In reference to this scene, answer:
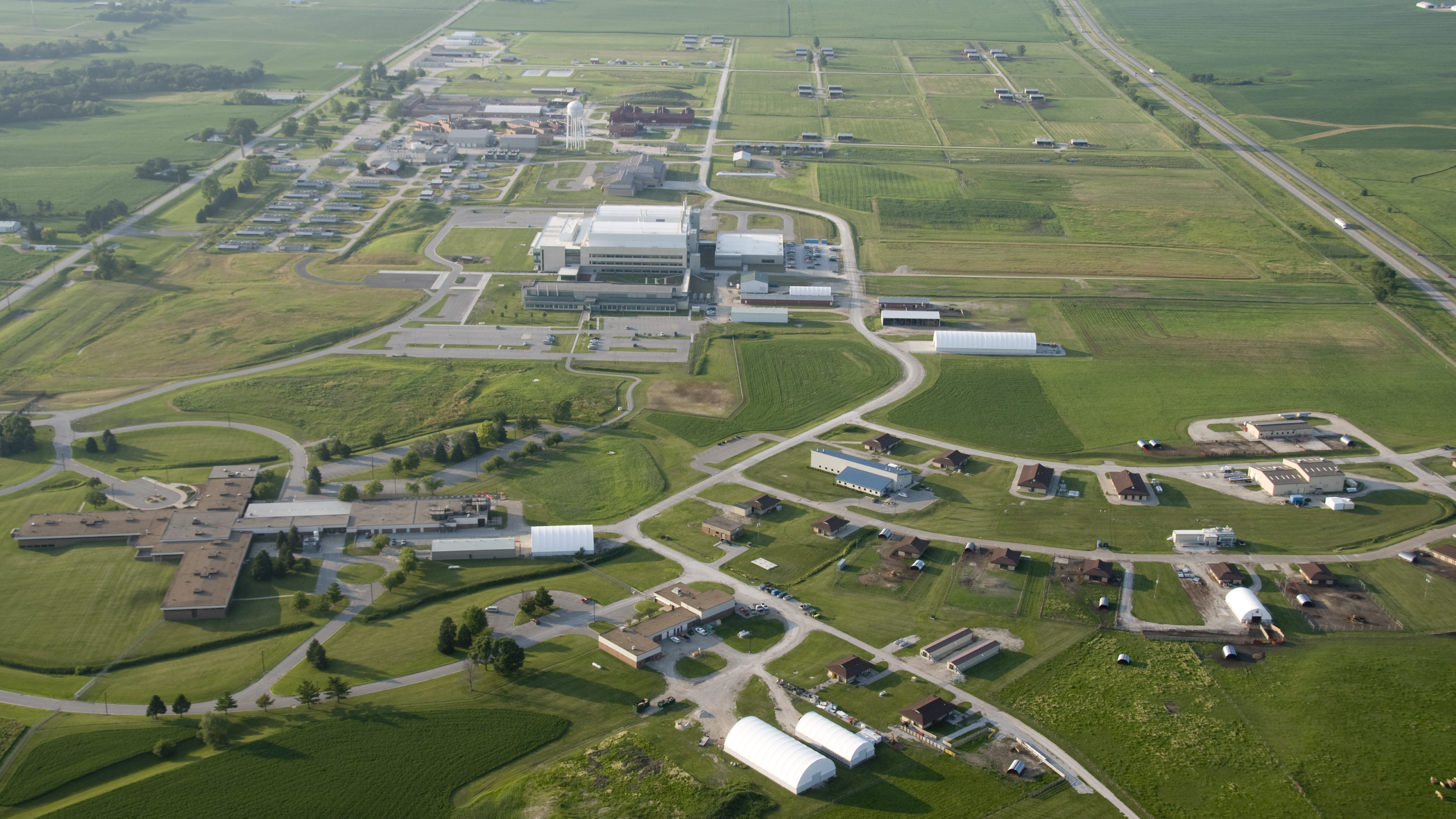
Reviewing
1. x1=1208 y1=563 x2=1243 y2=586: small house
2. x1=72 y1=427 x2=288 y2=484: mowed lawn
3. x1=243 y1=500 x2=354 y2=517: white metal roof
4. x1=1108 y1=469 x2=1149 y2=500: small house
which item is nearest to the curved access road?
x1=1108 y1=469 x2=1149 y2=500: small house

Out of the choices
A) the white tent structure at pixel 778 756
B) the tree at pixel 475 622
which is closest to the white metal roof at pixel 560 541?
the tree at pixel 475 622

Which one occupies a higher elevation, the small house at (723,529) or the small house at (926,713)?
the small house at (723,529)

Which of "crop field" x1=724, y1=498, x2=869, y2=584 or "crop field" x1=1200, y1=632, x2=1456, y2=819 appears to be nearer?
"crop field" x1=1200, y1=632, x2=1456, y2=819

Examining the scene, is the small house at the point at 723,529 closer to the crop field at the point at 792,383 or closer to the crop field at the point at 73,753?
the crop field at the point at 792,383

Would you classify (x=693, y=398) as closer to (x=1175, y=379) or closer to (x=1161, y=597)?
(x=1161, y=597)

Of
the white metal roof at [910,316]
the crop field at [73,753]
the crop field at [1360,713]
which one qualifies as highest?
the white metal roof at [910,316]

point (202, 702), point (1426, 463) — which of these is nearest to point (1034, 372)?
point (1426, 463)

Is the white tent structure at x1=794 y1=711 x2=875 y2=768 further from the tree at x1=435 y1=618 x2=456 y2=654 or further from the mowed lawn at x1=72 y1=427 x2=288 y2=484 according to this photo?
the mowed lawn at x1=72 y1=427 x2=288 y2=484

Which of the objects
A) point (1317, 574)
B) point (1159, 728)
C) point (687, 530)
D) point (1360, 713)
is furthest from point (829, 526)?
point (1360, 713)
